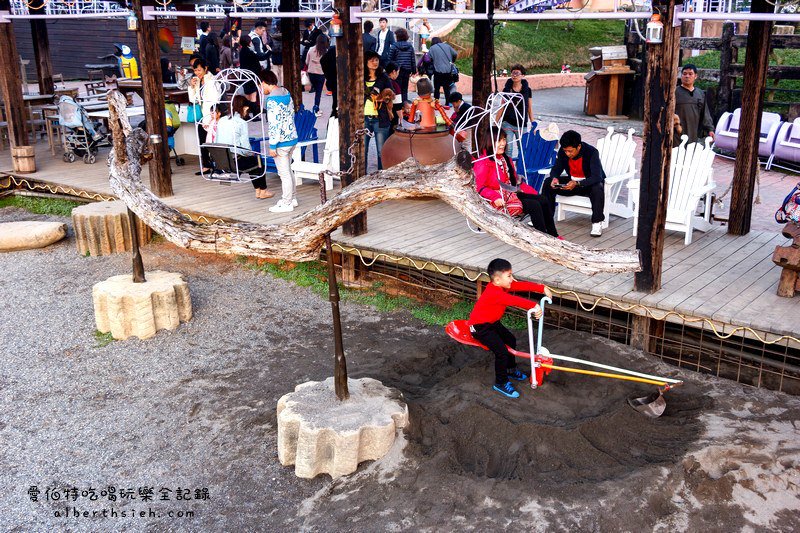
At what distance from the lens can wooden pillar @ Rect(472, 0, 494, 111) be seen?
9453mm

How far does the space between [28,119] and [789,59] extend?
17.4 meters

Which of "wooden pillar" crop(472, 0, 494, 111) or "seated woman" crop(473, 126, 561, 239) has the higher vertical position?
"wooden pillar" crop(472, 0, 494, 111)

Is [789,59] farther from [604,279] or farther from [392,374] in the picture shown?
[392,374]

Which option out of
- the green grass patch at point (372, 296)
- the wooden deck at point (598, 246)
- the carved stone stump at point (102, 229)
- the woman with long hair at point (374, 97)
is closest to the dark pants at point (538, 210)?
the wooden deck at point (598, 246)

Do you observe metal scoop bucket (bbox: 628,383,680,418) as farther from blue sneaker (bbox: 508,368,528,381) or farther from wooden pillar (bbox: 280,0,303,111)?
wooden pillar (bbox: 280,0,303,111)

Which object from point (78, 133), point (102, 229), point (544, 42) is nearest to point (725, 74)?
point (102, 229)

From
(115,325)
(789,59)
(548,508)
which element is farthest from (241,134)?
(789,59)

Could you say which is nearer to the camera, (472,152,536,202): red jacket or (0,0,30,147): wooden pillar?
(472,152,536,202): red jacket

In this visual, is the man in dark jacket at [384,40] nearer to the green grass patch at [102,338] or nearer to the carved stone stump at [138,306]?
the carved stone stump at [138,306]

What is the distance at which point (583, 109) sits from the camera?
18281 mm

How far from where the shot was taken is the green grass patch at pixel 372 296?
25.4 feet

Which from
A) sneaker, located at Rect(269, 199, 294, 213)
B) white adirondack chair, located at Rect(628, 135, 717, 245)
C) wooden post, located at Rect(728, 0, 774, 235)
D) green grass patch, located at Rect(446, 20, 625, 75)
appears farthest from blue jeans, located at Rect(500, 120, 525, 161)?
green grass patch, located at Rect(446, 20, 625, 75)

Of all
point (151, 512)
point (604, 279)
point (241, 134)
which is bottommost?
point (151, 512)

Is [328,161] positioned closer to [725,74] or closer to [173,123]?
[173,123]
